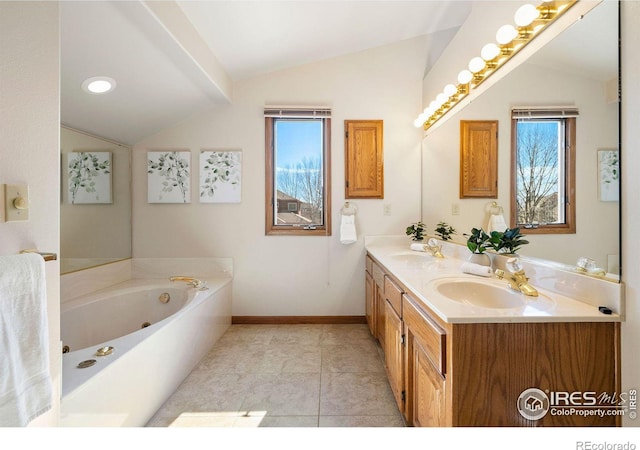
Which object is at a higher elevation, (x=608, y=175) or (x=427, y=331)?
(x=608, y=175)

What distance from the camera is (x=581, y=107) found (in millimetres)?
1105

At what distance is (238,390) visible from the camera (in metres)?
1.69

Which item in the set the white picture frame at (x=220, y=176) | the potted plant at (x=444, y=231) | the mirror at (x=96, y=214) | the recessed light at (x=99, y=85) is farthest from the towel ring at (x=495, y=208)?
the mirror at (x=96, y=214)

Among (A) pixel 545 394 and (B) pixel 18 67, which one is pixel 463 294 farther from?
(B) pixel 18 67

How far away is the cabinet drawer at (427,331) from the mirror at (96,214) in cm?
241

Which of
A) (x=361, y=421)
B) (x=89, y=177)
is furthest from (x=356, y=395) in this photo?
(x=89, y=177)

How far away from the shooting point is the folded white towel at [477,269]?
4.71 ft

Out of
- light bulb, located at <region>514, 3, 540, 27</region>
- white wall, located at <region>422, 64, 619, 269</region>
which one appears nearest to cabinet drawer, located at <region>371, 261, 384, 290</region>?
white wall, located at <region>422, 64, 619, 269</region>

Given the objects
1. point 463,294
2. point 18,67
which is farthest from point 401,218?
point 18,67

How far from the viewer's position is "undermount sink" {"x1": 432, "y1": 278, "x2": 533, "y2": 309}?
1.24m

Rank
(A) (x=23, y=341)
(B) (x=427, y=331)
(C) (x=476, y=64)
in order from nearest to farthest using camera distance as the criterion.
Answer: (A) (x=23, y=341) < (B) (x=427, y=331) < (C) (x=476, y=64)

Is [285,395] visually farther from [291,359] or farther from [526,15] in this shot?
[526,15]

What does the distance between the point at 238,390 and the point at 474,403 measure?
4.45 feet

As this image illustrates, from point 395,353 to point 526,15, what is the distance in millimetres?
1824
